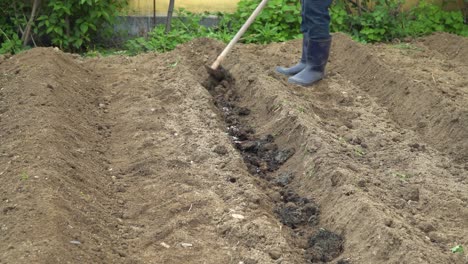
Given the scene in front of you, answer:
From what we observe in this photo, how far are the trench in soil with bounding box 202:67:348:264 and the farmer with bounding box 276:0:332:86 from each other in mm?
626

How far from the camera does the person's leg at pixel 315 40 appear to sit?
23.2 ft

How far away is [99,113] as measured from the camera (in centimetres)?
652

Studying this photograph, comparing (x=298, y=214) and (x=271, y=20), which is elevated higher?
(x=298, y=214)

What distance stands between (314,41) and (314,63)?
22cm

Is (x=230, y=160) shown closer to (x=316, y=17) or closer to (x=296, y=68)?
(x=316, y=17)

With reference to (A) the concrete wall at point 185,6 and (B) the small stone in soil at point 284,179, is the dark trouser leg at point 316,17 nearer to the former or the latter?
(B) the small stone in soil at point 284,179

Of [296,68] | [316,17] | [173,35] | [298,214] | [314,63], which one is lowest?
[173,35]

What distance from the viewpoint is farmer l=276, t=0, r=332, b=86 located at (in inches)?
279

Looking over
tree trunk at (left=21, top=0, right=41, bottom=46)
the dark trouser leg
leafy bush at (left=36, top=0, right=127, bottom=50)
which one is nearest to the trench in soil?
the dark trouser leg

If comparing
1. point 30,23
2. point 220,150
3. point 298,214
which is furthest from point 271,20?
point 298,214

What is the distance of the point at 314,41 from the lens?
23.7 feet

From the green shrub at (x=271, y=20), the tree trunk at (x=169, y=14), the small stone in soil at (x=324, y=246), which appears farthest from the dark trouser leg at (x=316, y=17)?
the small stone in soil at (x=324, y=246)

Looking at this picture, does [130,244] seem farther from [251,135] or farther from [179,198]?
[251,135]

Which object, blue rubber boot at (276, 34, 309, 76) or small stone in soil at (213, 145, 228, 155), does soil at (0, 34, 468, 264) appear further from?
blue rubber boot at (276, 34, 309, 76)
